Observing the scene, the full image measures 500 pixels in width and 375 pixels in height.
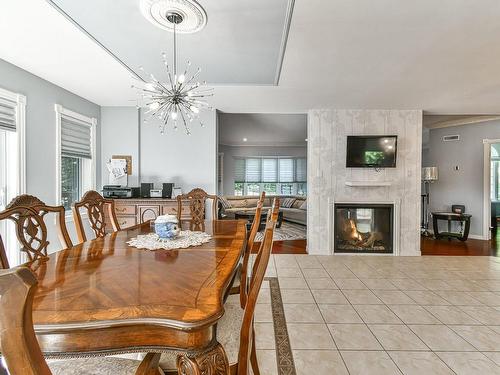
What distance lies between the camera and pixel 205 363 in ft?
2.87

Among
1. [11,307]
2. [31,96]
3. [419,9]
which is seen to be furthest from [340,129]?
[11,307]

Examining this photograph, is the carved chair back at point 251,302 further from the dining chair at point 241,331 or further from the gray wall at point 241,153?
the gray wall at point 241,153

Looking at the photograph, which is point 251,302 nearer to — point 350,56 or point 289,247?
point 350,56

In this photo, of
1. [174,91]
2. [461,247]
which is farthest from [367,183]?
[174,91]

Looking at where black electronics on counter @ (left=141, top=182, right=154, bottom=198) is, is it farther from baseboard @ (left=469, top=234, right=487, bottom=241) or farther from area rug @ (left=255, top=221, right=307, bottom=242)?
baseboard @ (left=469, top=234, right=487, bottom=241)

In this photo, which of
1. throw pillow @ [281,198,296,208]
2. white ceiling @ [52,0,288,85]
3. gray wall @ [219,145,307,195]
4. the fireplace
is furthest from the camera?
gray wall @ [219,145,307,195]

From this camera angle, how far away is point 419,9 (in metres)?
1.93

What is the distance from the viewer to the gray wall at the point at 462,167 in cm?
575

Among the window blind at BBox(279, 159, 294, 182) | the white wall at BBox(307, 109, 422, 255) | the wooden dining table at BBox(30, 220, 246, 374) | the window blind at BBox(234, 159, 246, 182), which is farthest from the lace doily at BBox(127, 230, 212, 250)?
the window blind at BBox(279, 159, 294, 182)

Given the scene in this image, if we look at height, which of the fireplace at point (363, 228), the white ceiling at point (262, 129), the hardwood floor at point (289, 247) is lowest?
the hardwood floor at point (289, 247)

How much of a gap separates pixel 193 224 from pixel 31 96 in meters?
2.44

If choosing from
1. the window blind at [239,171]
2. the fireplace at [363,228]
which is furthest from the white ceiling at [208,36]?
the window blind at [239,171]

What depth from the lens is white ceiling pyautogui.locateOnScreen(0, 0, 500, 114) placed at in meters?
1.99

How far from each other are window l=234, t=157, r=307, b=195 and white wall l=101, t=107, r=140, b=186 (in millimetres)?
5714
